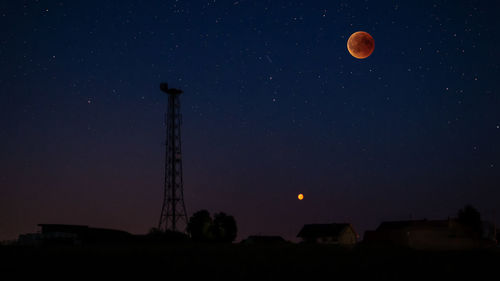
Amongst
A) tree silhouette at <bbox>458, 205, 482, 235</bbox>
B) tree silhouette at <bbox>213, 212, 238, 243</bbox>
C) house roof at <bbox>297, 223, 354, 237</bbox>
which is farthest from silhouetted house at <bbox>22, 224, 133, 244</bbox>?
tree silhouette at <bbox>458, 205, 482, 235</bbox>

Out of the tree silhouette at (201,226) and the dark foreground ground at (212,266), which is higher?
the tree silhouette at (201,226)

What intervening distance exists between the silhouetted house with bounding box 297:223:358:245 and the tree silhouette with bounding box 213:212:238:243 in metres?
23.6

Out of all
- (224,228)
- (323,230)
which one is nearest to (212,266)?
(224,228)

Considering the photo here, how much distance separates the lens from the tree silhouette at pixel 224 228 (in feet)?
229

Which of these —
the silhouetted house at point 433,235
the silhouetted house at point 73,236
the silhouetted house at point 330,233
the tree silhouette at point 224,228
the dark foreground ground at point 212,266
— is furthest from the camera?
the silhouetted house at point 330,233

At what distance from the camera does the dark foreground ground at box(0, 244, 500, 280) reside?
2289cm

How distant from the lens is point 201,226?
6812 centimetres

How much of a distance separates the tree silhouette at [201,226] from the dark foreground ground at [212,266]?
114ft

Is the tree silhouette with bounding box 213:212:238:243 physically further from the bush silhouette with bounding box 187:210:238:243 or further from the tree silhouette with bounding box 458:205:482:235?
the tree silhouette with bounding box 458:205:482:235

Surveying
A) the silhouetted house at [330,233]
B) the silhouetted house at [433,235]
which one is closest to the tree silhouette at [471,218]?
the silhouetted house at [433,235]

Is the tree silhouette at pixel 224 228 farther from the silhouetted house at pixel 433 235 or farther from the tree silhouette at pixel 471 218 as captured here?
the tree silhouette at pixel 471 218

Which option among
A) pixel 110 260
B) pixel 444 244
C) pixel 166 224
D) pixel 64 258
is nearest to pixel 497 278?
pixel 110 260

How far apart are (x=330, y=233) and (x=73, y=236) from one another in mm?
56167

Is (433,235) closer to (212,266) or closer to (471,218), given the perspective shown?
(471,218)
